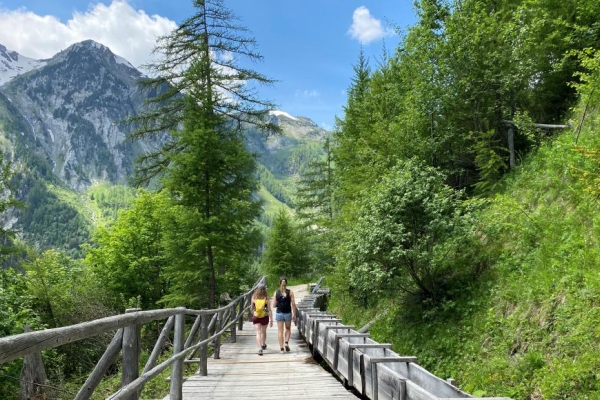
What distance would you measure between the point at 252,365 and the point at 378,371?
4524 millimetres

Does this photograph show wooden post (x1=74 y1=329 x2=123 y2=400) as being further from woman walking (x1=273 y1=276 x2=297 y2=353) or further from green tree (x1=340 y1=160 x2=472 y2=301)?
woman walking (x1=273 y1=276 x2=297 y2=353)

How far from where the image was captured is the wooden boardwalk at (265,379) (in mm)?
6277

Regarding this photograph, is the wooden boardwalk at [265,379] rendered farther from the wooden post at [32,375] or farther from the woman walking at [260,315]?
the wooden post at [32,375]

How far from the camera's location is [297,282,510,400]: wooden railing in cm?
409

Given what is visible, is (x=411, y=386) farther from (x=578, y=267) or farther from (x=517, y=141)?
(x=517, y=141)

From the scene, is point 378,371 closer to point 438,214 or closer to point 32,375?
point 438,214

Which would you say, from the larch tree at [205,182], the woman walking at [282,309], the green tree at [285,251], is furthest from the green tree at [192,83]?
the green tree at [285,251]

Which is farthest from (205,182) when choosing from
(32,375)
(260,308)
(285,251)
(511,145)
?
(285,251)

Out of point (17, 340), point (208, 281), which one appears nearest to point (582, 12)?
point (208, 281)

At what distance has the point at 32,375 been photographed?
7.74 metres

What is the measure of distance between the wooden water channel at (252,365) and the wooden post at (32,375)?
2636 millimetres

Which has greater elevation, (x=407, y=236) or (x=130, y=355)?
(x=407, y=236)

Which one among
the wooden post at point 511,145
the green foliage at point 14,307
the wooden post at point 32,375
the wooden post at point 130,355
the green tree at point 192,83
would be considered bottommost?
the wooden post at point 32,375

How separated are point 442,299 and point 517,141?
762 centimetres
